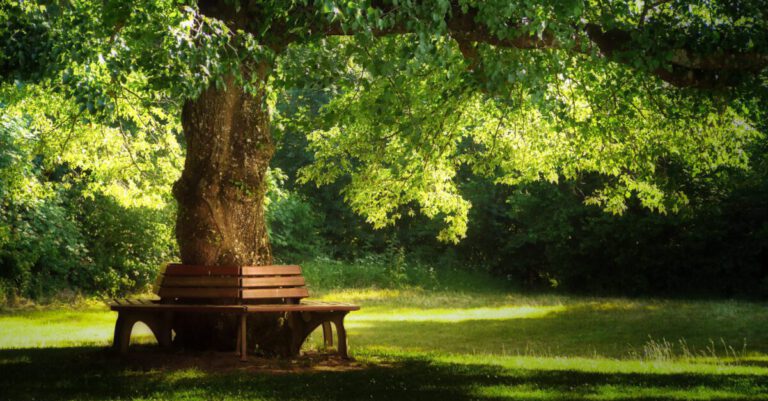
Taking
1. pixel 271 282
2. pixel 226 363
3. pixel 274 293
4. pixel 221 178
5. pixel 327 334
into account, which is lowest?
pixel 226 363

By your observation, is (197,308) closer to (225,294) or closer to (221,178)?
(225,294)

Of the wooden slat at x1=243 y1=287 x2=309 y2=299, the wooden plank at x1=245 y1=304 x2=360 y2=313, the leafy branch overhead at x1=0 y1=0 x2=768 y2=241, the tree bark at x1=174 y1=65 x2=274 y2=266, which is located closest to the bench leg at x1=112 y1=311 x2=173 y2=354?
the tree bark at x1=174 y1=65 x2=274 y2=266

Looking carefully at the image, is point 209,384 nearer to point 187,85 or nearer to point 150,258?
point 187,85

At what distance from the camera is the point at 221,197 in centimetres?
994

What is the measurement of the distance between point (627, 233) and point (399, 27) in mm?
15891

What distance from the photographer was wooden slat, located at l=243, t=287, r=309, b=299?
9391 mm

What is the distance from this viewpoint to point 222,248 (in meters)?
9.95

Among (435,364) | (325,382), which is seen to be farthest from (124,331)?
(435,364)

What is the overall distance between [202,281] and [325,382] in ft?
7.11

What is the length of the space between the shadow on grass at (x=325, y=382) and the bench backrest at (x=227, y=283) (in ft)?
2.15

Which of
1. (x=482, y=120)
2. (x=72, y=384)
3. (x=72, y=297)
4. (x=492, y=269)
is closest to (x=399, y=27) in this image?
(x=72, y=384)

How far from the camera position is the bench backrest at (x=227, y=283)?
9414 mm

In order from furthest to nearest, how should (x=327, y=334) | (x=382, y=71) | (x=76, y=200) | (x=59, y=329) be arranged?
1. (x=76, y=200)
2. (x=59, y=329)
3. (x=327, y=334)
4. (x=382, y=71)

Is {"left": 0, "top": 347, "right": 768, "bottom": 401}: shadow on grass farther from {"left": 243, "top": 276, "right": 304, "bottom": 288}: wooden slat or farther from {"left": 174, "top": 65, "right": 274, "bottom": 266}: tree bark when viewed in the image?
{"left": 174, "top": 65, "right": 274, "bottom": 266}: tree bark
